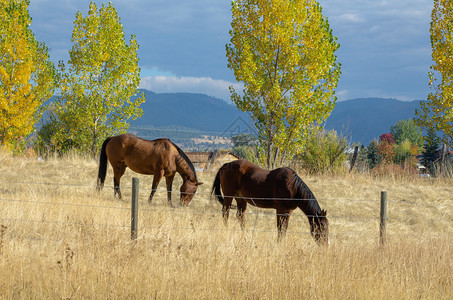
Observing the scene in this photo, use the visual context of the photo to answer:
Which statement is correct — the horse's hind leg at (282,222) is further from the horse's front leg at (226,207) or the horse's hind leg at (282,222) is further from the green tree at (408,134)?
the green tree at (408,134)

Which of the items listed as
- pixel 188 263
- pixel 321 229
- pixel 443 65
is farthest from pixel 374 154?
pixel 188 263

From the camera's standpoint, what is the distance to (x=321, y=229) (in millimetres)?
8633

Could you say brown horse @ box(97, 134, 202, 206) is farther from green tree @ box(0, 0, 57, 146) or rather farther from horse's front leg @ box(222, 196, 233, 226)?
green tree @ box(0, 0, 57, 146)

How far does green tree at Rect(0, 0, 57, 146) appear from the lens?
26.5 meters

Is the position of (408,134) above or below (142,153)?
above

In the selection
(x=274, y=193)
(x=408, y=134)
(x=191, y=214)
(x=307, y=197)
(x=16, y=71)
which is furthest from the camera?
(x=408, y=134)

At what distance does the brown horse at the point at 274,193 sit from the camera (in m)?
9.19

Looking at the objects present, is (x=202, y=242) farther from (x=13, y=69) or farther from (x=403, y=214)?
(x=13, y=69)

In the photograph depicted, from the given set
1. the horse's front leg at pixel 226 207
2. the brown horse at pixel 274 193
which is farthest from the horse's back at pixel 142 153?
the horse's front leg at pixel 226 207

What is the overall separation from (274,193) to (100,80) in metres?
20.9

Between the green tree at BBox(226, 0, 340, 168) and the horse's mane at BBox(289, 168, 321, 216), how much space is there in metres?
12.0

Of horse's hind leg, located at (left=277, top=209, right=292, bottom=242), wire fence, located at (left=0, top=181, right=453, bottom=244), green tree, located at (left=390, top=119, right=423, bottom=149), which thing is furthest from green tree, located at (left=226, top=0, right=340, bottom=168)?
green tree, located at (left=390, top=119, right=423, bottom=149)

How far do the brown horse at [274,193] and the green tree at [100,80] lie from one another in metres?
17.9

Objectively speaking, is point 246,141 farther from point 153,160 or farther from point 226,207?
point 226,207
